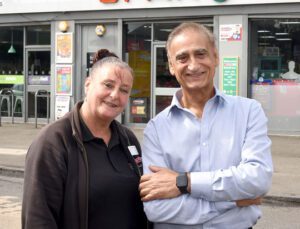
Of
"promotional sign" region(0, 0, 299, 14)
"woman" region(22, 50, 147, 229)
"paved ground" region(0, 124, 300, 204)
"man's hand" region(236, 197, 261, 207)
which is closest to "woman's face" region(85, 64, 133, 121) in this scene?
"woman" region(22, 50, 147, 229)

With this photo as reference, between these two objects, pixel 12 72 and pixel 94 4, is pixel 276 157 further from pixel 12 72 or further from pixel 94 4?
pixel 12 72

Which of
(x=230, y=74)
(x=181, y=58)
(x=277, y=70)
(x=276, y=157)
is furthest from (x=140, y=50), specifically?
(x=181, y=58)

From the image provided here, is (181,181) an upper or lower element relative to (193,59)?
lower

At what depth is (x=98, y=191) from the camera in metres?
2.62

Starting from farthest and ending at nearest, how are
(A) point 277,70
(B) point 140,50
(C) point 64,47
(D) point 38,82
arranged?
1. (D) point 38,82
2. (C) point 64,47
3. (B) point 140,50
4. (A) point 277,70

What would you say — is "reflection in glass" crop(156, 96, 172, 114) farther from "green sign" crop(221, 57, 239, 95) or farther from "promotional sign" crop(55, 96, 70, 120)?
"promotional sign" crop(55, 96, 70, 120)

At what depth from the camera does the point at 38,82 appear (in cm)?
1742

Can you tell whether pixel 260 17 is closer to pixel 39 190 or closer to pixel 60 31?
pixel 60 31

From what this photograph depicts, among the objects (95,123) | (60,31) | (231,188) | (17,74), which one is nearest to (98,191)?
(95,123)

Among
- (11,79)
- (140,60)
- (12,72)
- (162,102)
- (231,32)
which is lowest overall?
(162,102)

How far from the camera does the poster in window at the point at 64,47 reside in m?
16.4

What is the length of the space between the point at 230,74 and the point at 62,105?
16.7 feet

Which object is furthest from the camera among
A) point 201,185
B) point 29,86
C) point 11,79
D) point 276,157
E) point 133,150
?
point 11,79

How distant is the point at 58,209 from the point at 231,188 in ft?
2.59
